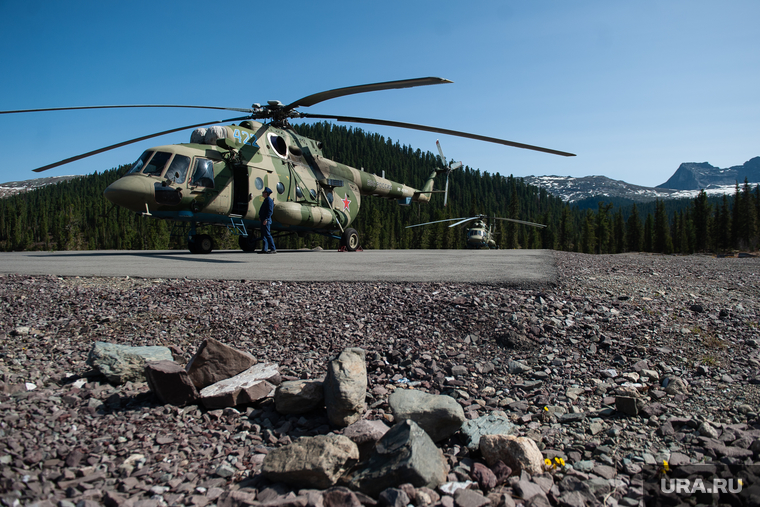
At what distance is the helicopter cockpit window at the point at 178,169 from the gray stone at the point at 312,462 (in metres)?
11.5

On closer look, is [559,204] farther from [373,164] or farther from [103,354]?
[103,354]

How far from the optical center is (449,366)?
3730 millimetres

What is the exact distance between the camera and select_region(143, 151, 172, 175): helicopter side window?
11.7 m

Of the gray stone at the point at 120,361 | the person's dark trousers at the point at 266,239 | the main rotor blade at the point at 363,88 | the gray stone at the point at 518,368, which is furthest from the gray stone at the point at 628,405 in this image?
the person's dark trousers at the point at 266,239

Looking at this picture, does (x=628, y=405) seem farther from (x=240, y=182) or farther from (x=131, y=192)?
(x=240, y=182)

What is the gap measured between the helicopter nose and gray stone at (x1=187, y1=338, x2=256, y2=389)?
9483 millimetres

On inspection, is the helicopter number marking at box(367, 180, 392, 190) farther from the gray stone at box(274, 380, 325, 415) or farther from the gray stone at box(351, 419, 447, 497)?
the gray stone at box(351, 419, 447, 497)

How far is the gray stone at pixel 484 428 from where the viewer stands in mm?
2707

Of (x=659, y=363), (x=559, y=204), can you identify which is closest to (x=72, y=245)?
(x=659, y=363)

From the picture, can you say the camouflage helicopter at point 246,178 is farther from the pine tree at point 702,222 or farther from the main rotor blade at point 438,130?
the pine tree at point 702,222

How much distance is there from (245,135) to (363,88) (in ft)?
22.6

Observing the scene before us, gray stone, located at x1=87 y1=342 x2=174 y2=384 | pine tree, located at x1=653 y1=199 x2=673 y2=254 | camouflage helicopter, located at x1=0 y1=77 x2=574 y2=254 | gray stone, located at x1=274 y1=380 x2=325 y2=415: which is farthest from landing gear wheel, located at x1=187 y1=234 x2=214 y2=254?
pine tree, located at x1=653 y1=199 x2=673 y2=254

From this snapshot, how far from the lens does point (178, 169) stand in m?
12.0

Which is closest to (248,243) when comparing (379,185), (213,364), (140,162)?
(140,162)
